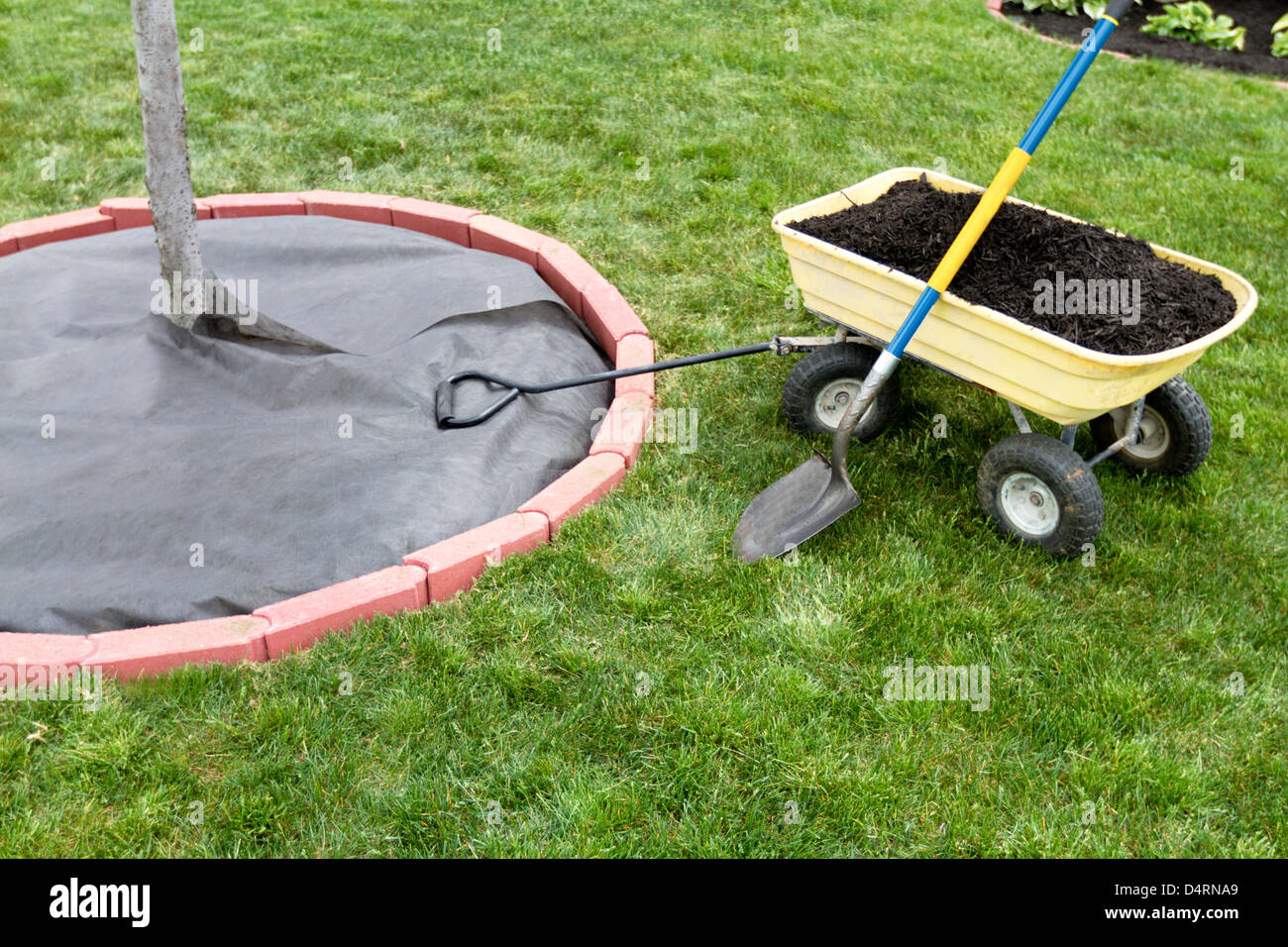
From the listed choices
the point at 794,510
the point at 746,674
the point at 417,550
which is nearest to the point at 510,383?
the point at 417,550

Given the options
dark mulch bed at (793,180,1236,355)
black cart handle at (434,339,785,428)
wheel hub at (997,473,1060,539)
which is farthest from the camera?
black cart handle at (434,339,785,428)

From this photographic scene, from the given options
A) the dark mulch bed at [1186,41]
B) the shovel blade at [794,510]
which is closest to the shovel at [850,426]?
the shovel blade at [794,510]

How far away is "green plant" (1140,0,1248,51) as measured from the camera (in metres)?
7.76

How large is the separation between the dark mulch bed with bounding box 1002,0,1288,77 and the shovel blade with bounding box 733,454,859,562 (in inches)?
235

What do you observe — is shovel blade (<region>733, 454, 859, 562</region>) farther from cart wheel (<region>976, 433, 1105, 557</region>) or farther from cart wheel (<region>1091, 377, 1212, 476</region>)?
cart wheel (<region>1091, 377, 1212, 476</region>)

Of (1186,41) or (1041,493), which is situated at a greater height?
(1186,41)

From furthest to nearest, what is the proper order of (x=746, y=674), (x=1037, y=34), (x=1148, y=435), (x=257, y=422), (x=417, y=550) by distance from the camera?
(x=1037, y=34) → (x=1148, y=435) → (x=257, y=422) → (x=417, y=550) → (x=746, y=674)

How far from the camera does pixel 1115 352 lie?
9.52 feet

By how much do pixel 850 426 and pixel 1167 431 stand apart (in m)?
1.16

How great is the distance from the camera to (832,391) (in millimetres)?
3545

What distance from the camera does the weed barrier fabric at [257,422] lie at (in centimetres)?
289

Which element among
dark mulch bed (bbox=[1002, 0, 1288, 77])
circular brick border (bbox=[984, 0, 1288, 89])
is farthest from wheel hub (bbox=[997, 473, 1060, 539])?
dark mulch bed (bbox=[1002, 0, 1288, 77])

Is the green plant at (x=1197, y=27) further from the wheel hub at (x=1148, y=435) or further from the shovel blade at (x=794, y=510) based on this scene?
the shovel blade at (x=794, y=510)

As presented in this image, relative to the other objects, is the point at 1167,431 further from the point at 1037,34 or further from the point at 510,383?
the point at 1037,34
